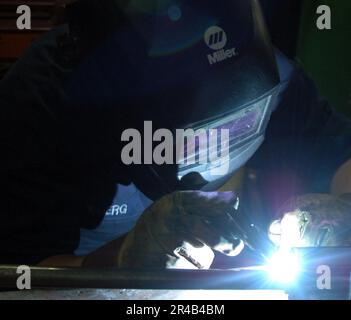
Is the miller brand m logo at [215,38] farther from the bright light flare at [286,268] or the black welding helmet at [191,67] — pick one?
the bright light flare at [286,268]

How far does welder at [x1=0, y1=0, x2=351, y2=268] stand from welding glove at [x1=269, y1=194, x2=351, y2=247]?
7cm

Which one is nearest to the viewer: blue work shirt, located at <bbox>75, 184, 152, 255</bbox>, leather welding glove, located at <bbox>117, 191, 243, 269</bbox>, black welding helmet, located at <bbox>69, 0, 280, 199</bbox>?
leather welding glove, located at <bbox>117, 191, 243, 269</bbox>

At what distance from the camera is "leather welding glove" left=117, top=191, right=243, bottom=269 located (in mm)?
899

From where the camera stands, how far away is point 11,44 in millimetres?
1633

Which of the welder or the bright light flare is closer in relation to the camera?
the bright light flare

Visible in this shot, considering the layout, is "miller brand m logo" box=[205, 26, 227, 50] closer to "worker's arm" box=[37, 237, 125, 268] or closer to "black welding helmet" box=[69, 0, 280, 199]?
"black welding helmet" box=[69, 0, 280, 199]

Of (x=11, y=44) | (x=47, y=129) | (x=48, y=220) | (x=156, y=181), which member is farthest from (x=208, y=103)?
(x=11, y=44)

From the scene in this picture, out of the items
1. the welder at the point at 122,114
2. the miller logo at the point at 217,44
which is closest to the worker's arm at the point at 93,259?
the welder at the point at 122,114

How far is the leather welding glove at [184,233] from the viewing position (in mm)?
899

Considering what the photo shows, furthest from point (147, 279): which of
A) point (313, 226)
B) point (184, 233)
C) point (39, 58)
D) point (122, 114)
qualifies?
point (39, 58)

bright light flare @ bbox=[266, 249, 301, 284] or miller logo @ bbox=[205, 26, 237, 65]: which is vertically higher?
miller logo @ bbox=[205, 26, 237, 65]

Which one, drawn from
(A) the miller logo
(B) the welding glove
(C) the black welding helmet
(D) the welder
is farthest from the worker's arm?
(A) the miller logo
